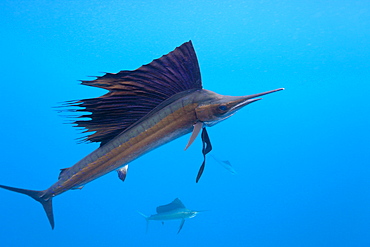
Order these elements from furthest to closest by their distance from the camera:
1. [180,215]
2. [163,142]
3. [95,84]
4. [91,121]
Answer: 1. [180,215]
2. [163,142]
3. [91,121]
4. [95,84]

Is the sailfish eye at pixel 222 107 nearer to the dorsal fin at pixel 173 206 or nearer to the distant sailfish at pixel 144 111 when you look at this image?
the distant sailfish at pixel 144 111

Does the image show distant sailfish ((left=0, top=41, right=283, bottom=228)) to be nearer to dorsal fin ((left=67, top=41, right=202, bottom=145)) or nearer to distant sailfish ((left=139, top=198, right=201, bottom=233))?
dorsal fin ((left=67, top=41, right=202, bottom=145))

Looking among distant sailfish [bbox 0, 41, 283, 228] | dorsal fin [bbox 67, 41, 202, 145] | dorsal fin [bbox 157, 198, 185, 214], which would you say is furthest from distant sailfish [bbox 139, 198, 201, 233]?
dorsal fin [bbox 67, 41, 202, 145]

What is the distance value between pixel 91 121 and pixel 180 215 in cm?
377

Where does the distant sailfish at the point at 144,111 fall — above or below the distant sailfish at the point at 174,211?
below

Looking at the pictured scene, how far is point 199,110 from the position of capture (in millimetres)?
1362

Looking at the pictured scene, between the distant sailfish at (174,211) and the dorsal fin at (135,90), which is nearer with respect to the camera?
the dorsal fin at (135,90)

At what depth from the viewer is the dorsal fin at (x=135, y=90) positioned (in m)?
1.26

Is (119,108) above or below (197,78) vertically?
below

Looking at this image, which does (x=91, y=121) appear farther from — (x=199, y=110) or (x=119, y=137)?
(x=199, y=110)

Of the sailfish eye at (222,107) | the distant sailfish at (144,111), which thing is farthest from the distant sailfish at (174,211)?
the sailfish eye at (222,107)

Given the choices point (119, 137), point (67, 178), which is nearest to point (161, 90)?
point (119, 137)

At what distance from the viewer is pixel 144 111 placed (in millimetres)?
1389

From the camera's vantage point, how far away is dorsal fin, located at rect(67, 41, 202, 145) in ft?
4.14
